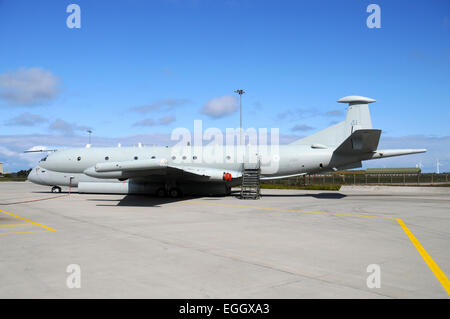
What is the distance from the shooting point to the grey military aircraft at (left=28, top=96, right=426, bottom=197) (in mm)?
21453

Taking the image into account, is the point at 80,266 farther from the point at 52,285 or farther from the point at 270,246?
the point at 270,246

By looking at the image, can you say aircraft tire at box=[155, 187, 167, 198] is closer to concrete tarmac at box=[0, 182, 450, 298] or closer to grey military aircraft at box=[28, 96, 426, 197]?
grey military aircraft at box=[28, 96, 426, 197]

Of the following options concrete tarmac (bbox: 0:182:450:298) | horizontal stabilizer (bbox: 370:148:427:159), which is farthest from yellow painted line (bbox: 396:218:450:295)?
horizontal stabilizer (bbox: 370:148:427:159)

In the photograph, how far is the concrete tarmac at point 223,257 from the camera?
16.5 ft

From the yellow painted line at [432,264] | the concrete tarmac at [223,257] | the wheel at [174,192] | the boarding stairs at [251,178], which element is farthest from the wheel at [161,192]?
the yellow painted line at [432,264]

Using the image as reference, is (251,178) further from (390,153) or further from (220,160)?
(390,153)

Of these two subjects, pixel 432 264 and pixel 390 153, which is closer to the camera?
pixel 432 264

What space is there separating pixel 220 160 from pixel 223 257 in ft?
55.1

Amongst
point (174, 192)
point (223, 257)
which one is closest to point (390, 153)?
point (174, 192)

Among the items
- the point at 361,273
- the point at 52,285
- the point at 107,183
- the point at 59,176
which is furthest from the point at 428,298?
the point at 59,176

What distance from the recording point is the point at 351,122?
2222cm

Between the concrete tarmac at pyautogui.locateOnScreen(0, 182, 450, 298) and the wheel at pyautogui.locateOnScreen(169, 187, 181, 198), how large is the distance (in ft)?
34.2

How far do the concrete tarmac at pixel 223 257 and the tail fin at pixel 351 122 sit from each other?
1026cm

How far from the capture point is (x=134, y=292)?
4.89m
